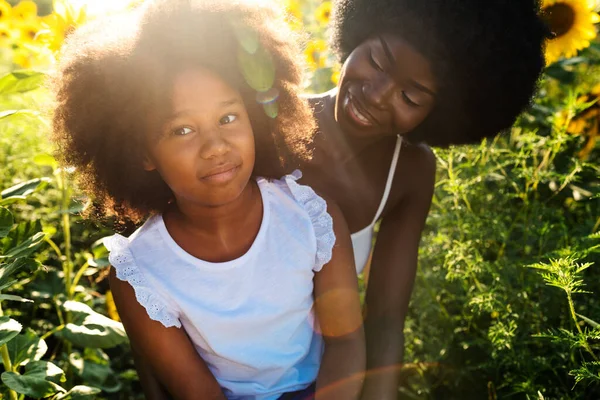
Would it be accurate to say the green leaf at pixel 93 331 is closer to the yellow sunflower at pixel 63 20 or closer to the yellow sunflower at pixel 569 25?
the yellow sunflower at pixel 63 20

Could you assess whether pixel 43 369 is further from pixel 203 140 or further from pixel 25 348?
pixel 203 140

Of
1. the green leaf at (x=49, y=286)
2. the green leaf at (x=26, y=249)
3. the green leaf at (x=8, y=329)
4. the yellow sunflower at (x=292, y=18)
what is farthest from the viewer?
the green leaf at (x=49, y=286)

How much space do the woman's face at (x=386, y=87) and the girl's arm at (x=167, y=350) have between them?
745mm

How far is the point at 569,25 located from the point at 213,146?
1.71 m

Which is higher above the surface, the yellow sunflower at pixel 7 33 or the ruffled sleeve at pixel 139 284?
the yellow sunflower at pixel 7 33

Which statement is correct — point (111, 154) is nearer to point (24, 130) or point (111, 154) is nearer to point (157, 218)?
point (157, 218)

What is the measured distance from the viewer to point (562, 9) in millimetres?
2455

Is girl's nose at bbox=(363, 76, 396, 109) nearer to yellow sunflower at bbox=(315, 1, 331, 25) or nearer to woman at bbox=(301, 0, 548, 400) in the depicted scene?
woman at bbox=(301, 0, 548, 400)

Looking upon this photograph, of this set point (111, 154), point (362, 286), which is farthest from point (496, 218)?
point (111, 154)

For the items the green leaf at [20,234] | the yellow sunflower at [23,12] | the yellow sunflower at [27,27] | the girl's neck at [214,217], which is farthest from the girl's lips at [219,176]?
the yellow sunflower at [23,12]

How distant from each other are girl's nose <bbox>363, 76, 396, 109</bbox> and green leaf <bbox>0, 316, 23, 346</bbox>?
1001mm

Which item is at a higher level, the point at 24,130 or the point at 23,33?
the point at 23,33

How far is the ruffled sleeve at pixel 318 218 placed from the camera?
5.22 ft

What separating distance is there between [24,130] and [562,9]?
2.44 metres
